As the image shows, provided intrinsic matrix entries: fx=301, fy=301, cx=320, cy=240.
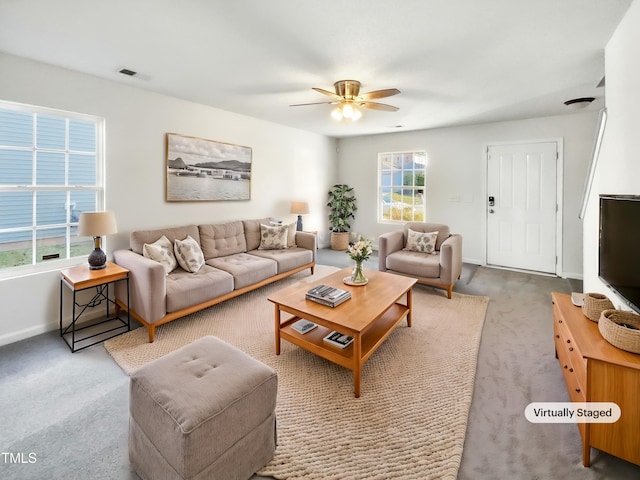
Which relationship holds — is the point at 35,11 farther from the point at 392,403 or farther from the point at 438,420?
the point at 438,420

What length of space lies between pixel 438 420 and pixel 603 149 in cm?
253

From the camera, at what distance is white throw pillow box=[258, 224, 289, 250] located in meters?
4.44

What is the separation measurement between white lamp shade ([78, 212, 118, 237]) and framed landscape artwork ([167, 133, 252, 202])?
3.33ft

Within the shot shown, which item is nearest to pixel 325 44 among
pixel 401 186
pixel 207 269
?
pixel 207 269

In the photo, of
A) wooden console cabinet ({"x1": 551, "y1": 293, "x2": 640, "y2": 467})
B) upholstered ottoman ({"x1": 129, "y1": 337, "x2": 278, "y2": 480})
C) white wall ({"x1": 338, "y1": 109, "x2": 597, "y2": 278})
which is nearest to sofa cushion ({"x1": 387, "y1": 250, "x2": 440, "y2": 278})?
white wall ({"x1": 338, "y1": 109, "x2": 597, "y2": 278})

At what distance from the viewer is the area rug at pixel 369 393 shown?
4.89 feet

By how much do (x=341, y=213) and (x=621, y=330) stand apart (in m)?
5.28

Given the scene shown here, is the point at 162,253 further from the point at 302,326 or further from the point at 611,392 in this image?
the point at 611,392

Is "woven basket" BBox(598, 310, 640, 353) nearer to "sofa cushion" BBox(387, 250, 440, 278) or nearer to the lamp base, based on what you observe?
"sofa cushion" BBox(387, 250, 440, 278)

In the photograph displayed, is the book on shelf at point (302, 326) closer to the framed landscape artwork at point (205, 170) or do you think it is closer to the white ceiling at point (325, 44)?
the white ceiling at point (325, 44)

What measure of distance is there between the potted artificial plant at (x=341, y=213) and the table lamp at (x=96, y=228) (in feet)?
14.1

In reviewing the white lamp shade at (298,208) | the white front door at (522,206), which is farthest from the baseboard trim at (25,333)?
the white front door at (522,206)

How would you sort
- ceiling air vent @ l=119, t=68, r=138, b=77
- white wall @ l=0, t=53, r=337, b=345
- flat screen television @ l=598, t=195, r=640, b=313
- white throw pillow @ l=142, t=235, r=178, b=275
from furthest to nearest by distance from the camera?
white throw pillow @ l=142, t=235, r=178, b=275
ceiling air vent @ l=119, t=68, r=138, b=77
white wall @ l=0, t=53, r=337, b=345
flat screen television @ l=598, t=195, r=640, b=313

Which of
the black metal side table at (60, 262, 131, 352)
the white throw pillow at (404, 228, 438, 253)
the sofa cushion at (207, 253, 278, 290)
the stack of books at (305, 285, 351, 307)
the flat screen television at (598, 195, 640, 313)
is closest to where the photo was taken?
the flat screen television at (598, 195, 640, 313)
